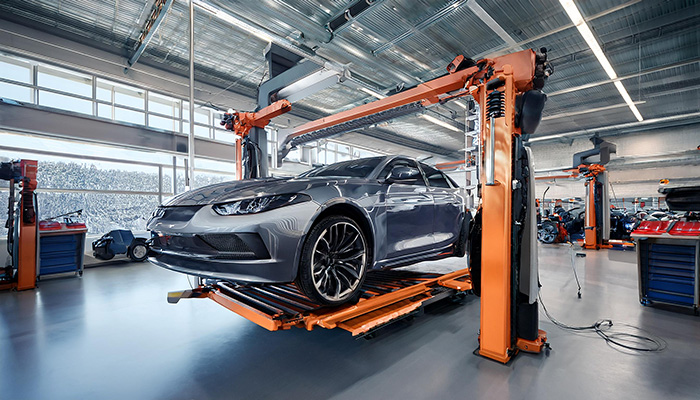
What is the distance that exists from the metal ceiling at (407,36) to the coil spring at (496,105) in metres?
2.56

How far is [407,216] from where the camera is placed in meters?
2.81

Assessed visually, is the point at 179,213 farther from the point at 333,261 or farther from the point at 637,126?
the point at 637,126

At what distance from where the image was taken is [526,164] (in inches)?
91.9

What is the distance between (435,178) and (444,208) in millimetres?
401

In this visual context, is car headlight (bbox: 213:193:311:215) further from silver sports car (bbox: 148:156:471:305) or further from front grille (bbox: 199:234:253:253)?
front grille (bbox: 199:234:253:253)

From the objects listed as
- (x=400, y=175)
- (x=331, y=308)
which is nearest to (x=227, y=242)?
(x=331, y=308)

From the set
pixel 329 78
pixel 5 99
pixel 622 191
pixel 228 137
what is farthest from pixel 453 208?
pixel 622 191

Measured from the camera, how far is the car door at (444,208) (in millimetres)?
3252

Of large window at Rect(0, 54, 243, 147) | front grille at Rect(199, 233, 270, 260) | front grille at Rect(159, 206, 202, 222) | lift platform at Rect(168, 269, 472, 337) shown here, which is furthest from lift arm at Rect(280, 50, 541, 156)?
large window at Rect(0, 54, 243, 147)

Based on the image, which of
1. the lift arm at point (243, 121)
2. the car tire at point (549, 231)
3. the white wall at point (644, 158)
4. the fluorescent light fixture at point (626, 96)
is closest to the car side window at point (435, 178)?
the lift arm at point (243, 121)

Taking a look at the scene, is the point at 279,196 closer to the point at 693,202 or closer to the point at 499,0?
the point at 693,202

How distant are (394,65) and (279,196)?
5614mm

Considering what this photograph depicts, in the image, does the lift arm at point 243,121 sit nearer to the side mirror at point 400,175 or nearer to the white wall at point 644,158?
the side mirror at point 400,175

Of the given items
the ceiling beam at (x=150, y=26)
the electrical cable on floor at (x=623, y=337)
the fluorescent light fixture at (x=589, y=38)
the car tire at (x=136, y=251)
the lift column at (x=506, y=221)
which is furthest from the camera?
the car tire at (x=136, y=251)
